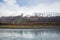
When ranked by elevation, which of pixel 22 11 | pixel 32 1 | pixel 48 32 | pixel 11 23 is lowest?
pixel 48 32

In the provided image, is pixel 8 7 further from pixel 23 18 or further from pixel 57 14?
pixel 57 14

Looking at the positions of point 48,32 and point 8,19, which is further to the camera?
point 48,32

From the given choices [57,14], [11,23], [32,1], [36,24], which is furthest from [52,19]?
[11,23]

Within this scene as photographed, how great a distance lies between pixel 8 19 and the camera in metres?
4.34

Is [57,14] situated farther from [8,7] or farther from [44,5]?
[8,7]

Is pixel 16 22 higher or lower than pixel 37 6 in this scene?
lower

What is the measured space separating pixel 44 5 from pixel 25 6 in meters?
0.53

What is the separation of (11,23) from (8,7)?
46 centimetres

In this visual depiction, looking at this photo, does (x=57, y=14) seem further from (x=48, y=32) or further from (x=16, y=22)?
(x=48, y=32)

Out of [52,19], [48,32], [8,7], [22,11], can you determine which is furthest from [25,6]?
[48,32]

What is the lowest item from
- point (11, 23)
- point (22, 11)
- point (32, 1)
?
point (11, 23)

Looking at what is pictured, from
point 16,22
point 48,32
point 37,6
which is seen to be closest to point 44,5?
point 37,6

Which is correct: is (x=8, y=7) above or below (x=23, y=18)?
above

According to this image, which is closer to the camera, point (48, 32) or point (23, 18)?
point (23, 18)
